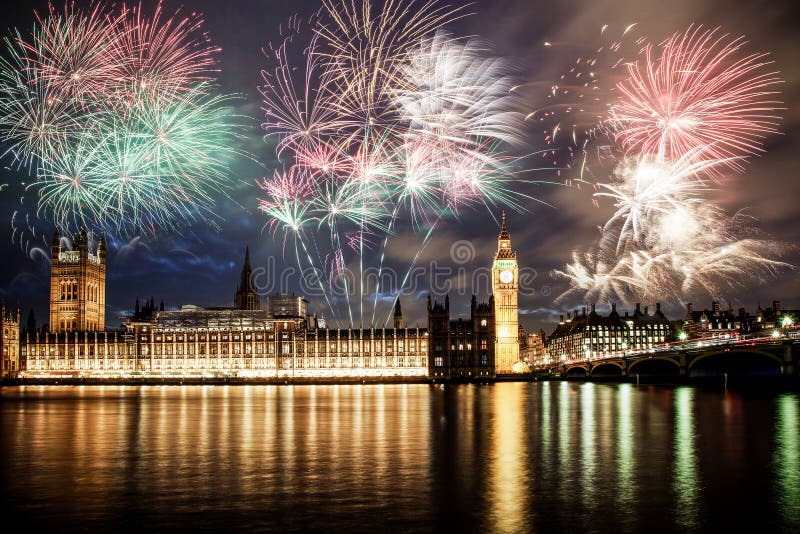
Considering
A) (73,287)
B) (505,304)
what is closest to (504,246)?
(505,304)

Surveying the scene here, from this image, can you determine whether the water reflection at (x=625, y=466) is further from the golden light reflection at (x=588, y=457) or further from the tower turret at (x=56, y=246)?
the tower turret at (x=56, y=246)

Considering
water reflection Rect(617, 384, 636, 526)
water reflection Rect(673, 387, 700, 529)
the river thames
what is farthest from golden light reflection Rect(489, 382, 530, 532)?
water reflection Rect(673, 387, 700, 529)

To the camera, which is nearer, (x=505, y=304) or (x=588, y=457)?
(x=588, y=457)

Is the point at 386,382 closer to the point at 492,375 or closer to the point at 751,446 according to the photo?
the point at 492,375

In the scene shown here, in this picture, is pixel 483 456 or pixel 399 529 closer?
pixel 399 529

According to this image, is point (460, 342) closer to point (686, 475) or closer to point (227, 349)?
point (227, 349)

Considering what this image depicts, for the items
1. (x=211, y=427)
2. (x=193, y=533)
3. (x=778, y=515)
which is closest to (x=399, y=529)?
(x=193, y=533)

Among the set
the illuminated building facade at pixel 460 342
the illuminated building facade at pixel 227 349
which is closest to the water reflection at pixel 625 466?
the illuminated building facade at pixel 460 342

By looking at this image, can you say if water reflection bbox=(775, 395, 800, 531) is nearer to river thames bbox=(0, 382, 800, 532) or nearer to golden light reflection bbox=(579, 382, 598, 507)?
river thames bbox=(0, 382, 800, 532)
